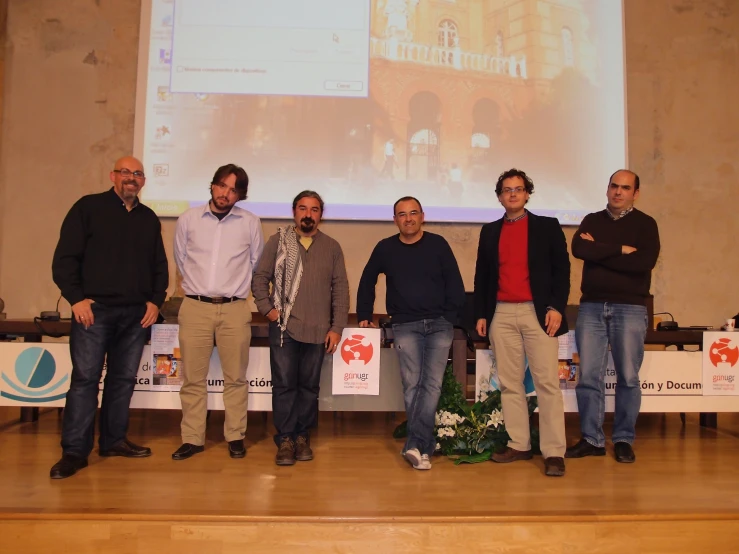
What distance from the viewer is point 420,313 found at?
2932 mm

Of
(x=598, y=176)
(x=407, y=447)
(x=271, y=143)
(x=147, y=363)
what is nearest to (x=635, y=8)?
(x=598, y=176)

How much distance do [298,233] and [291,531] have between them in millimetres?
1480

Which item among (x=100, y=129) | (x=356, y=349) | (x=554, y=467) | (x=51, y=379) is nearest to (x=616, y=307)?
(x=554, y=467)

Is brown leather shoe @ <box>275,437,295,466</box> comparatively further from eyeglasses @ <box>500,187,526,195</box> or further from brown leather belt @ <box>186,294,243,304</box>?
eyeglasses @ <box>500,187,526,195</box>

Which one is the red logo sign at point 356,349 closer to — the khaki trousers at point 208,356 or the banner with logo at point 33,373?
the khaki trousers at point 208,356

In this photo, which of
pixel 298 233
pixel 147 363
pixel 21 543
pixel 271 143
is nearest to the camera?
pixel 21 543

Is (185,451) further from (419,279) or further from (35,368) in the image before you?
(419,279)

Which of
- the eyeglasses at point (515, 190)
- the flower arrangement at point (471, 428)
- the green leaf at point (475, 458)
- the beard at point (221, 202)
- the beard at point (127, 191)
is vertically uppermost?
the eyeglasses at point (515, 190)

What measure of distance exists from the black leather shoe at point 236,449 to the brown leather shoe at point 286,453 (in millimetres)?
232

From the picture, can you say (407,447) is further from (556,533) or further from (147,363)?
(147,363)

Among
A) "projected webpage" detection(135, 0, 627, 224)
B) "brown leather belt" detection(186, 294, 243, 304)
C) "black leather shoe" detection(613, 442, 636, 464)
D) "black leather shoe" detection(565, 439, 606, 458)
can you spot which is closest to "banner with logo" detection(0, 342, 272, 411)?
"brown leather belt" detection(186, 294, 243, 304)

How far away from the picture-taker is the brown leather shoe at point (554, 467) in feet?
9.10

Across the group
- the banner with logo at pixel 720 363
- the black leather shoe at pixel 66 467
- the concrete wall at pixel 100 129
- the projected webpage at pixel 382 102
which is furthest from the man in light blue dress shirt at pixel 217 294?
the banner with logo at pixel 720 363

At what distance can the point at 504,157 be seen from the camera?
5051 millimetres
